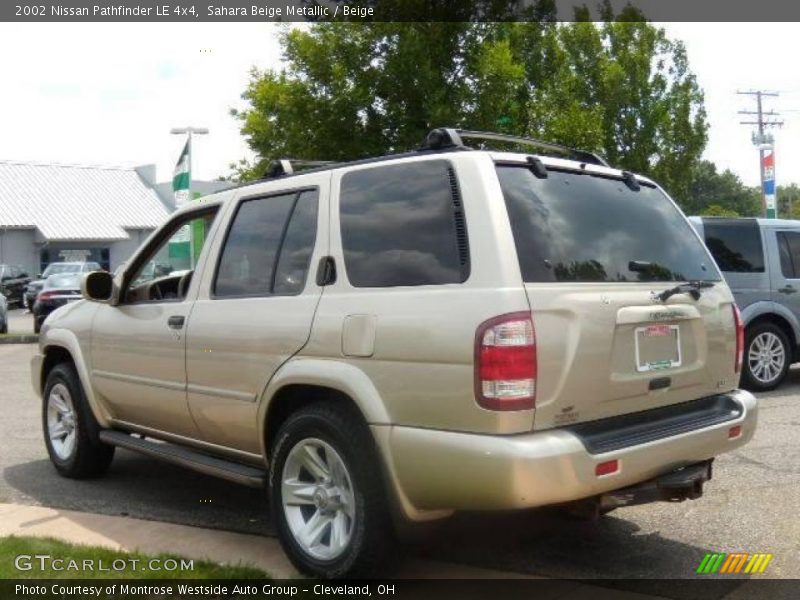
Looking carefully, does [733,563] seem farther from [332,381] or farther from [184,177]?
[184,177]

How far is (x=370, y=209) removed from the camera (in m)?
4.18

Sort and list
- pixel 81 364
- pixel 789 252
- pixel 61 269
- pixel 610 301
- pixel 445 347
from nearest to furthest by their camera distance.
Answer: pixel 445 347 → pixel 610 301 → pixel 81 364 → pixel 789 252 → pixel 61 269

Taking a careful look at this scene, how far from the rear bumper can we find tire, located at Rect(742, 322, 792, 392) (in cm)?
611

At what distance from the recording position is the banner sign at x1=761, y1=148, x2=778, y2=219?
3041 cm

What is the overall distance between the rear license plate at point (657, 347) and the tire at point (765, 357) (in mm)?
5813

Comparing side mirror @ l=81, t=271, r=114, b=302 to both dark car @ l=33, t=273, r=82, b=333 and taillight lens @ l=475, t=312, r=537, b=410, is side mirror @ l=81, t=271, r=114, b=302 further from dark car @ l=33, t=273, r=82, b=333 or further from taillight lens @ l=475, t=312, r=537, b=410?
dark car @ l=33, t=273, r=82, b=333

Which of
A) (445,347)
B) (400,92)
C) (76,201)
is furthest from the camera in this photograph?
(76,201)

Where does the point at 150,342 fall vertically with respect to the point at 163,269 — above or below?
below

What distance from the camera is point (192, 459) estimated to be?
16.1 feet

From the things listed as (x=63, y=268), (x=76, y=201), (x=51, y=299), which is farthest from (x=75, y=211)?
(x=51, y=299)

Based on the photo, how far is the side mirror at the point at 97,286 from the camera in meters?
5.71

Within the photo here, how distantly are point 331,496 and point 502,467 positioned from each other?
3.32ft

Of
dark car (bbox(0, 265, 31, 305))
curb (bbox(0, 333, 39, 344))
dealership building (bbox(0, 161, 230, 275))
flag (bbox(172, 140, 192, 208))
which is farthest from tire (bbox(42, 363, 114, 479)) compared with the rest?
dealership building (bbox(0, 161, 230, 275))

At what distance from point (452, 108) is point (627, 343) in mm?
9808
